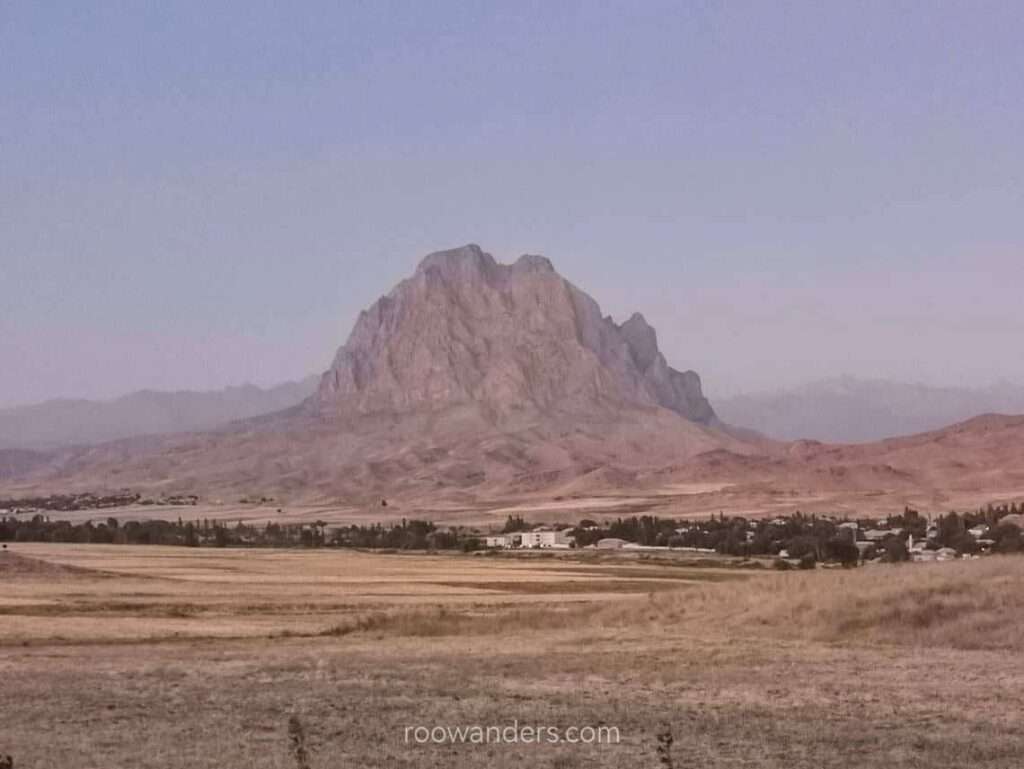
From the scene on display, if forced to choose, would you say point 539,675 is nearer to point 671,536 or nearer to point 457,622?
point 457,622

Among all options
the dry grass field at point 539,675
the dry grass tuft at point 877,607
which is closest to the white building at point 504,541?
the dry grass field at point 539,675

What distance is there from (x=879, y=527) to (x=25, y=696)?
125 m

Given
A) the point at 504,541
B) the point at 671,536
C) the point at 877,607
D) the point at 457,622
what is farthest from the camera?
the point at 504,541

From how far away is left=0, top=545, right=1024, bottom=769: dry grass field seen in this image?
63.9 ft

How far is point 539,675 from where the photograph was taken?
97.0 feet

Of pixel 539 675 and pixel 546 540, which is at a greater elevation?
pixel 539 675

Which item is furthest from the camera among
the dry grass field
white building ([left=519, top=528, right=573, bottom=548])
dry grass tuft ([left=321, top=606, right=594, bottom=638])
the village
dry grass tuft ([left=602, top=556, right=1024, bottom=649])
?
white building ([left=519, top=528, right=573, bottom=548])

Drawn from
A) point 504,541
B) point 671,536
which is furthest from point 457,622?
point 504,541

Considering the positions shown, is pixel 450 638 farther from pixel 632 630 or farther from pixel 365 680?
pixel 365 680

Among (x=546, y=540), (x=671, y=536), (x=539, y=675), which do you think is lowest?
(x=546, y=540)

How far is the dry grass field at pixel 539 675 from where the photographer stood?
19469mm

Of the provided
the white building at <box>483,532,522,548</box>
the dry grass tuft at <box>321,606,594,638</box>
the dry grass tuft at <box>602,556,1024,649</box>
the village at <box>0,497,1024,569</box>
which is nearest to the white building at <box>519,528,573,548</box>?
the village at <box>0,497,1024,569</box>

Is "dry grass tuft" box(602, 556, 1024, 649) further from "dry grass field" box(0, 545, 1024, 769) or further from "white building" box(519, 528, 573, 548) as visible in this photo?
"white building" box(519, 528, 573, 548)

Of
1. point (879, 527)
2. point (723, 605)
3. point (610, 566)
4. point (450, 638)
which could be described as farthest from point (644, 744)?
point (879, 527)
